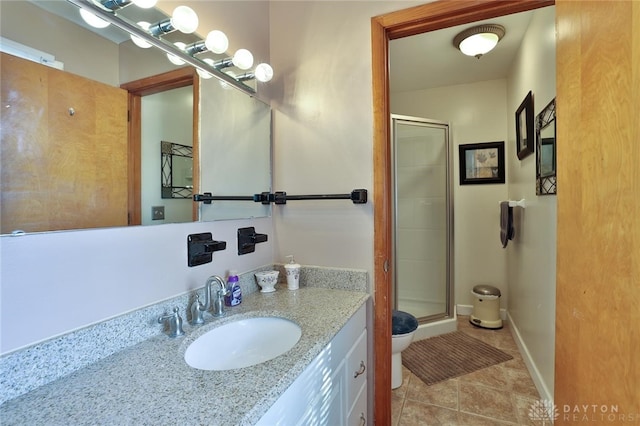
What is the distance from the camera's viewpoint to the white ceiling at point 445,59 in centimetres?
206

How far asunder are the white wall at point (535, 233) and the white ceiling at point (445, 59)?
10 cm

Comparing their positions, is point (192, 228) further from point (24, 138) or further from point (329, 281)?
point (329, 281)

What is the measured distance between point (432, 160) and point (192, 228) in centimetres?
236

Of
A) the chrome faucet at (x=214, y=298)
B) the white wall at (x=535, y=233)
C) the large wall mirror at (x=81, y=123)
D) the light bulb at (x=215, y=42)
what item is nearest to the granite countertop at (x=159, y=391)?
the chrome faucet at (x=214, y=298)

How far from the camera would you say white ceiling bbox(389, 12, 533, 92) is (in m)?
2.06

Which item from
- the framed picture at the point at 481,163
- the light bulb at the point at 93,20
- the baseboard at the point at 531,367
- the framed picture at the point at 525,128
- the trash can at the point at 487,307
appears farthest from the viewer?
the framed picture at the point at 481,163

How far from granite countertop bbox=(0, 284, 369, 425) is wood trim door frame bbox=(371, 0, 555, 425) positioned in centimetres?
52

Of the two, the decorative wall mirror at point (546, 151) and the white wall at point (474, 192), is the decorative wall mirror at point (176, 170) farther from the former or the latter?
the white wall at point (474, 192)

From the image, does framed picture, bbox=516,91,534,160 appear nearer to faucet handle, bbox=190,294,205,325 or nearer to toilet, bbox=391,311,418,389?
toilet, bbox=391,311,418,389

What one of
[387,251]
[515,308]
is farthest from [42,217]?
[515,308]

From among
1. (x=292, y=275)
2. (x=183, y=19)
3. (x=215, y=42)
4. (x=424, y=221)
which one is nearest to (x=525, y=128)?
(x=424, y=221)

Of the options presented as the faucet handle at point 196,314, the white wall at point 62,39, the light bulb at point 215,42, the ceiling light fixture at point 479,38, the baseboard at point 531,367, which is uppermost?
the ceiling light fixture at point 479,38

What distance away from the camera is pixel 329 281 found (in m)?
1.35

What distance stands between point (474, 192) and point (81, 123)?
122 inches
